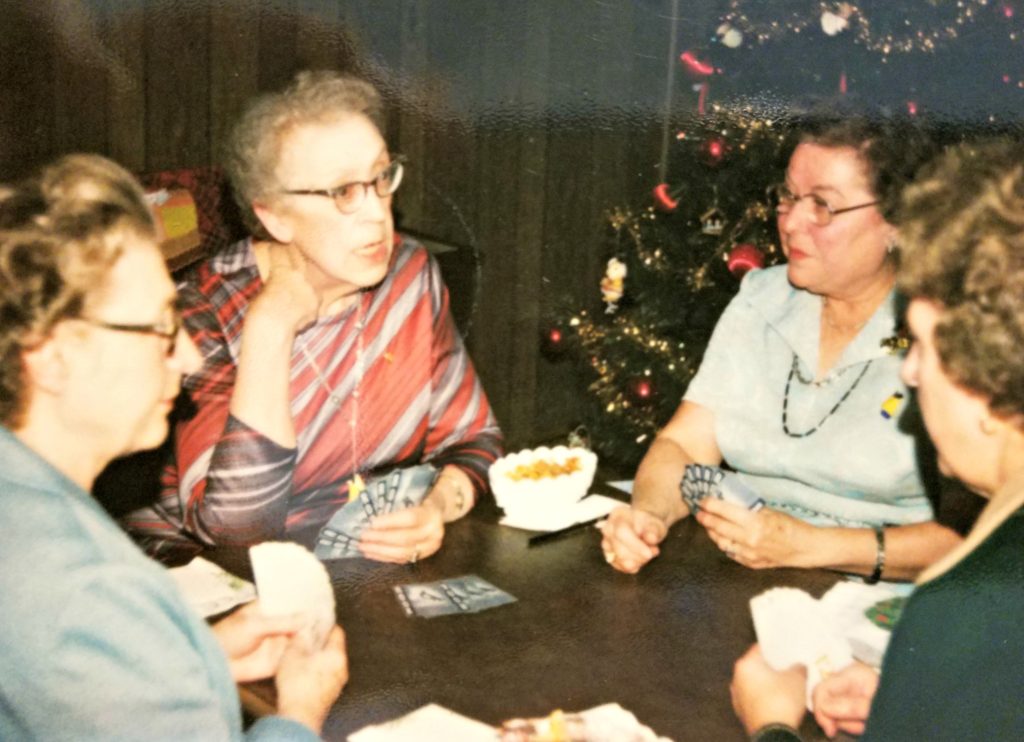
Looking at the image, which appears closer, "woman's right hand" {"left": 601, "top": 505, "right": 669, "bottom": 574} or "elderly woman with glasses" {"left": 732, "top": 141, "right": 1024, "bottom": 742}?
"elderly woman with glasses" {"left": 732, "top": 141, "right": 1024, "bottom": 742}

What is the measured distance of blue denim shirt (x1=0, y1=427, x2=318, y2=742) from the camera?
1119 mm

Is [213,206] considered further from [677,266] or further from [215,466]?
[677,266]

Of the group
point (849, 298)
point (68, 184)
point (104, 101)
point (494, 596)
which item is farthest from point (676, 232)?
point (68, 184)

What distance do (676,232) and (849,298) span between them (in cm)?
128

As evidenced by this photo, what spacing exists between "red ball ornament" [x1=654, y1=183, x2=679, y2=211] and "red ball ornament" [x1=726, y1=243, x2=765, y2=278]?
0.31 meters

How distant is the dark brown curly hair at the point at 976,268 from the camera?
51.2 inches

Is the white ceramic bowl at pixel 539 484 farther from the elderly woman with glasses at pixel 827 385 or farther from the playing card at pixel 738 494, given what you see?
the playing card at pixel 738 494

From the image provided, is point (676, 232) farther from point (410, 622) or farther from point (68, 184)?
point (68, 184)

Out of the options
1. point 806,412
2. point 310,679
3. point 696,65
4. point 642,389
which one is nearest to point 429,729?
point 310,679

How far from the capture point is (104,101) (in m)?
2.66

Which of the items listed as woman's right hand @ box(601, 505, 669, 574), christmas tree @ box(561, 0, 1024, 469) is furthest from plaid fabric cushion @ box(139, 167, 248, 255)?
christmas tree @ box(561, 0, 1024, 469)

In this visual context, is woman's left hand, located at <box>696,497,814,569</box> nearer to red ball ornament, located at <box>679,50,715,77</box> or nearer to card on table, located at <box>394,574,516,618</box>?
card on table, located at <box>394,574,516,618</box>

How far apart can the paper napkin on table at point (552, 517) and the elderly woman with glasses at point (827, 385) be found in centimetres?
9

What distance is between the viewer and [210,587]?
175cm
